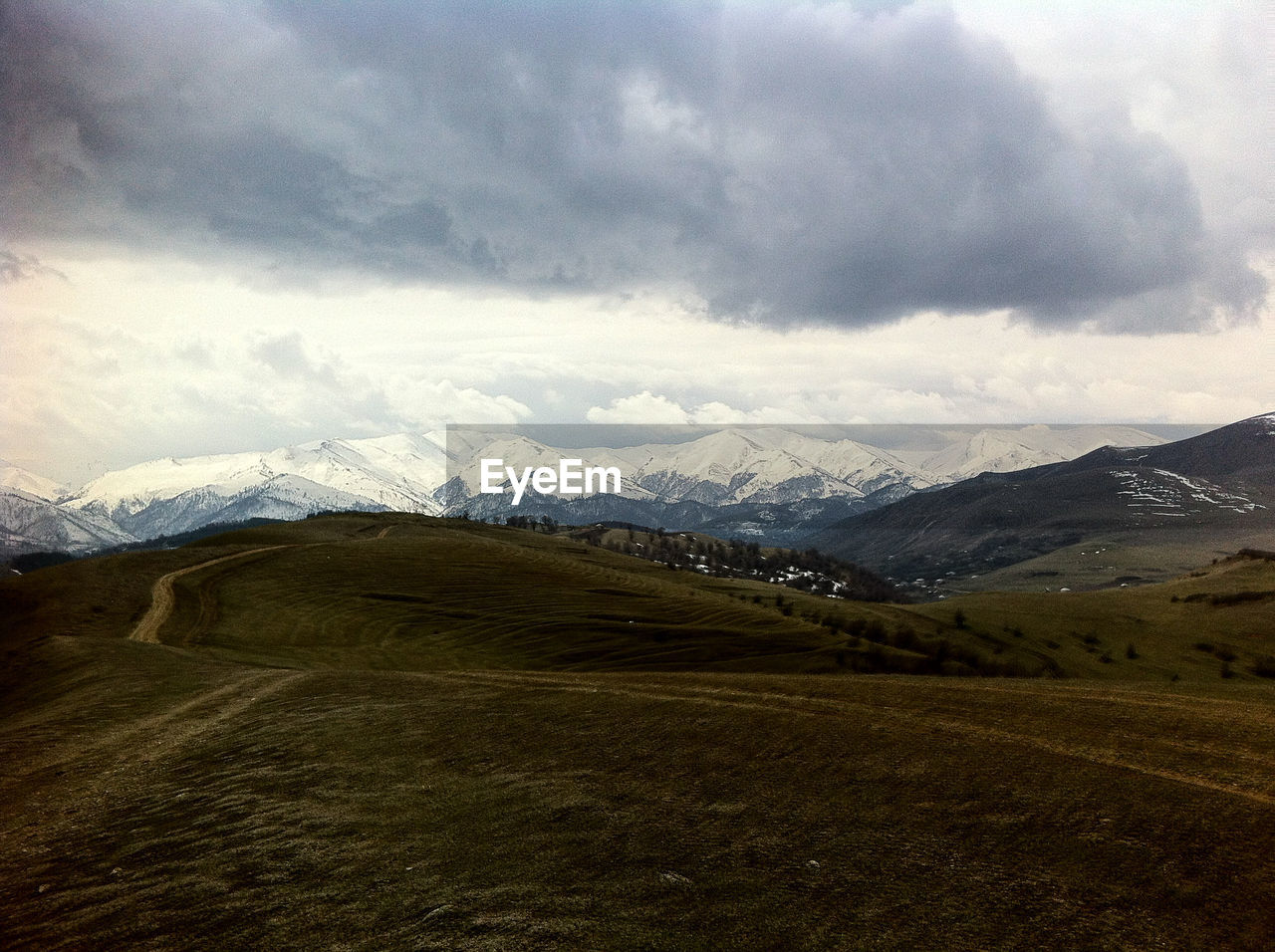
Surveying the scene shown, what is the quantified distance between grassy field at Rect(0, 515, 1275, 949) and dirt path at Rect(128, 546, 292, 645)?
20818 millimetres

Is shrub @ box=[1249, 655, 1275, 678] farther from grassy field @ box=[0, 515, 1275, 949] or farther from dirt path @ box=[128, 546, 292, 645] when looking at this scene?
dirt path @ box=[128, 546, 292, 645]

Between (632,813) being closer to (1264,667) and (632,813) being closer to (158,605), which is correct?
(158,605)

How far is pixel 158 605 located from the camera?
6209 centimetres

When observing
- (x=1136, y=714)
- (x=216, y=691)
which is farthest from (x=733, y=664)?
(x=1136, y=714)

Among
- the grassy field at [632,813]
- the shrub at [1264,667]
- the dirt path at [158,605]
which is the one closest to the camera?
the grassy field at [632,813]

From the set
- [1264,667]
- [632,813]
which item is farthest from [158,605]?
[1264,667]

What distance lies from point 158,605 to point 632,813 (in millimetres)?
60921

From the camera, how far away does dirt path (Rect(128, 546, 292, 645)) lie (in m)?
51.8

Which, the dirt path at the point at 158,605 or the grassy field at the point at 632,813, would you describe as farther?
the dirt path at the point at 158,605

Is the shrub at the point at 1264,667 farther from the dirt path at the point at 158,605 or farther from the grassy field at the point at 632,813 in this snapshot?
the dirt path at the point at 158,605

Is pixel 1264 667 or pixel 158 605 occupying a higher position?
pixel 158 605

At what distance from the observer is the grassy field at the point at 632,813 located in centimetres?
1006

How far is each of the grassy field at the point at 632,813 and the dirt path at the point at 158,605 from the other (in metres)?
20.8

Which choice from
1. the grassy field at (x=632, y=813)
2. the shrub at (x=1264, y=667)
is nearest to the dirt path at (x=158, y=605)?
the grassy field at (x=632, y=813)
